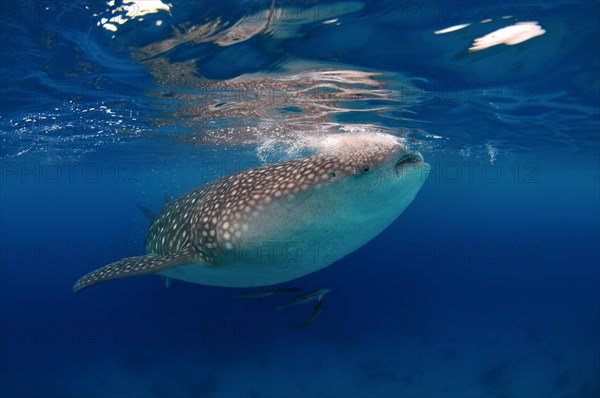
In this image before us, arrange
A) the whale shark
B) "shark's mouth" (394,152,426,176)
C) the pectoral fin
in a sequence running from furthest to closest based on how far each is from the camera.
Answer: the pectoral fin
the whale shark
"shark's mouth" (394,152,426,176)

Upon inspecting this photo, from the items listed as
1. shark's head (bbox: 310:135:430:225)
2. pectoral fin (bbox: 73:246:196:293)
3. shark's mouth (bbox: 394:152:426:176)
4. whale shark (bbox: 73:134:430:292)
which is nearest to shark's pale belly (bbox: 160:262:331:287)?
whale shark (bbox: 73:134:430:292)

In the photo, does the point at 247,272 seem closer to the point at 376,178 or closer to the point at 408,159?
the point at 376,178

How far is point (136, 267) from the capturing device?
16.6ft

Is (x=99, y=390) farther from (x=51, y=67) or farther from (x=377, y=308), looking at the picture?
(x=377, y=308)

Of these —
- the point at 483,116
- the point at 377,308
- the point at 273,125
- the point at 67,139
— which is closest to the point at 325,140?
the point at 273,125

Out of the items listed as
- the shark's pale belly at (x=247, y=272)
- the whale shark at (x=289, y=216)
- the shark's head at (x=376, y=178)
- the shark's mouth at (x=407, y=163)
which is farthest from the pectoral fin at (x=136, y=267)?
the shark's mouth at (x=407, y=163)

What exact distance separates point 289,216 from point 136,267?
2.22 m

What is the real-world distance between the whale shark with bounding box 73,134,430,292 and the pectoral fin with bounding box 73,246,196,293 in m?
0.01

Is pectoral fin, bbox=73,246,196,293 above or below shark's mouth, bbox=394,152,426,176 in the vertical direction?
below

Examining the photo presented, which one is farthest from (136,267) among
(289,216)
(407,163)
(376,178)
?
(407,163)

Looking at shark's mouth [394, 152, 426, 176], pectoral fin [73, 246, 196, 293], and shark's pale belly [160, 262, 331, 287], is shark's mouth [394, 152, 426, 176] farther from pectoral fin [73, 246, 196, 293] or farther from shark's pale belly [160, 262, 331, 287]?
pectoral fin [73, 246, 196, 293]

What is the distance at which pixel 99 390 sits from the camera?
48.5 feet

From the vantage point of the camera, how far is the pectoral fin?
481cm

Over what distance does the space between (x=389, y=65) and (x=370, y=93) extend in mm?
2617
